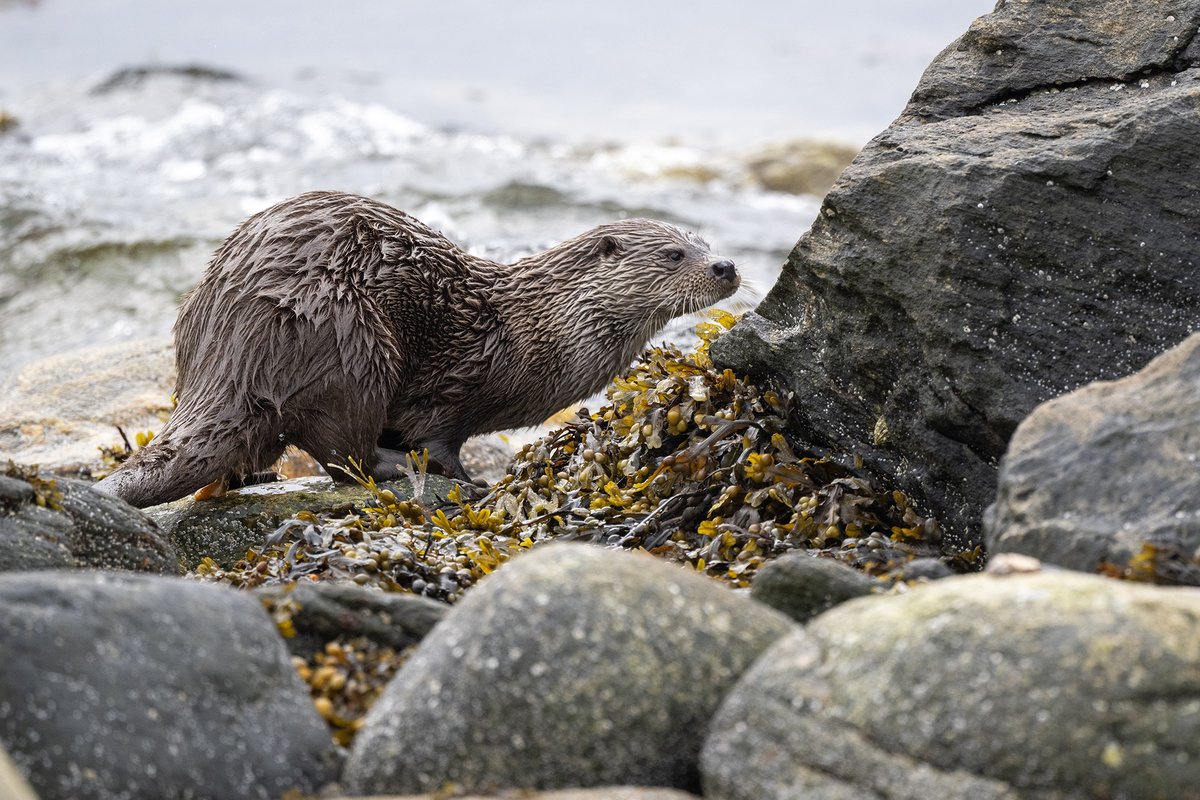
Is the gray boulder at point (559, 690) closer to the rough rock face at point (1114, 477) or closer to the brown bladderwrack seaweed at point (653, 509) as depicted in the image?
the rough rock face at point (1114, 477)

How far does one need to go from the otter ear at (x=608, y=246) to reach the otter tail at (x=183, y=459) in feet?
5.66

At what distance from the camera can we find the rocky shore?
2.24 m

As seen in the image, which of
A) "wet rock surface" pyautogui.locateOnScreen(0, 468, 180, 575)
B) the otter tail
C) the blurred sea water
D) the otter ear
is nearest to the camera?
"wet rock surface" pyautogui.locateOnScreen(0, 468, 180, 575)

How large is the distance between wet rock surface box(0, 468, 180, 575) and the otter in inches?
39.1

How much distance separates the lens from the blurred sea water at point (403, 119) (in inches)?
416

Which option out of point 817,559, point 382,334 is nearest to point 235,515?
point 382,334

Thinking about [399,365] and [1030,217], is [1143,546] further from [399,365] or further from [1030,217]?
A: [399,365]

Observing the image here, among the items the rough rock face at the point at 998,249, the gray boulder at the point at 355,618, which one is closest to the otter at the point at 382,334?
the rough rock face at the point at 998,249

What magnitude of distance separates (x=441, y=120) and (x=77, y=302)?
577 cm

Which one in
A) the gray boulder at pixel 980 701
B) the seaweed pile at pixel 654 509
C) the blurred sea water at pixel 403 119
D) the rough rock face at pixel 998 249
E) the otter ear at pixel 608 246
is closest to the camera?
the gray boulder at pixel 980 701

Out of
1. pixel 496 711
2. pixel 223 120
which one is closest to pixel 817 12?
pixel 223 120

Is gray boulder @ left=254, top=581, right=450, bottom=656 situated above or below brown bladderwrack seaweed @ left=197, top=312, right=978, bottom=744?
above

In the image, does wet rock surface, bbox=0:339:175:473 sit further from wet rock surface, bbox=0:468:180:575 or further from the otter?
wet rock surface, bbox=0:468:180:575

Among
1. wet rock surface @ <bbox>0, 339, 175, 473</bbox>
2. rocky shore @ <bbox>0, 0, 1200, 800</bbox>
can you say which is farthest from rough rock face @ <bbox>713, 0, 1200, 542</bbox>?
wet rock surface @ <bbox>0, 339, 175, 473</bbox>
